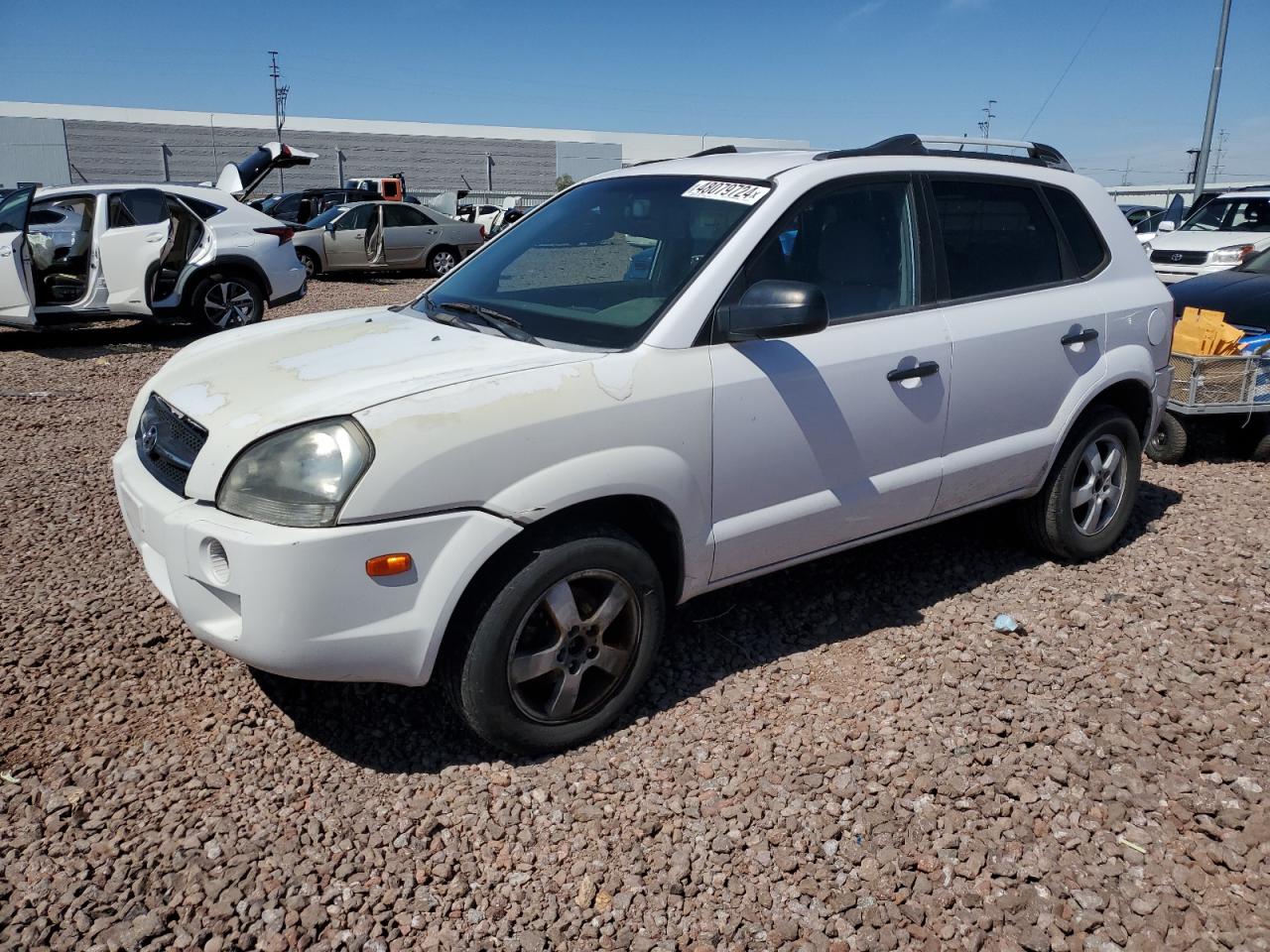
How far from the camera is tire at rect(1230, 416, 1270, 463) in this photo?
6.46 m

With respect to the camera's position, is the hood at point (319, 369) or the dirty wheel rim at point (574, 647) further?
the dirty wheel rim at point (574, 647)

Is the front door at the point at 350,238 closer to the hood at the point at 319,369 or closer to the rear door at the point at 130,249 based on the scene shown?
the rear door at the point at 130,249

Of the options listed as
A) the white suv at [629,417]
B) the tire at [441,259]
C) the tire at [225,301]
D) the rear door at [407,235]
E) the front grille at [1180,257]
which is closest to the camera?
the white suv at [629,417]

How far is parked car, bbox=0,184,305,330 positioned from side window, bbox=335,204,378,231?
308 inches

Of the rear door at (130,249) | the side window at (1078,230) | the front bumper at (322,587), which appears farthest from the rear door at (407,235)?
the front bumper at (322,587)

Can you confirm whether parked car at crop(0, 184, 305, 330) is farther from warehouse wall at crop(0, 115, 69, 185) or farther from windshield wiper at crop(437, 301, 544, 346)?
warehouse wall at crop(0, 115, 69, 185)

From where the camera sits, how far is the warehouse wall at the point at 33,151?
166ft

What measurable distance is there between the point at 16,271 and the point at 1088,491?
32.7 ft

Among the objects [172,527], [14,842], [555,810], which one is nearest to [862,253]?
[555,810]

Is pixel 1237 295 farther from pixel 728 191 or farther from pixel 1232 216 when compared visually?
pixel 1232 216

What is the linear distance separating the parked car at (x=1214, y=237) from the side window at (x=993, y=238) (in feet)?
32.8

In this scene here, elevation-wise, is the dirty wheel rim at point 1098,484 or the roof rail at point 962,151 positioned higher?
the roof rail at point 962,151

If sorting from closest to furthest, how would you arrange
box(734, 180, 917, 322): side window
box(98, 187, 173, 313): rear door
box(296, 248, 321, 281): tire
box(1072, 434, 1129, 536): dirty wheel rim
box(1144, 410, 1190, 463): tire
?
box(734, 180, 917, 322): side window → box(1072, 434, 1129, 536): dirty wheel rim → box(1144, 410, 1190, 463): tire → box(98, 187, 173, 313): rear door → box(296, 248, 321, 281): tire

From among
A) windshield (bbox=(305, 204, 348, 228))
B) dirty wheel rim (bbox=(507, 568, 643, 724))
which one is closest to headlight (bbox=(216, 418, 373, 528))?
dirty wheel rim (bbox=(507, 568, 643, 724))
